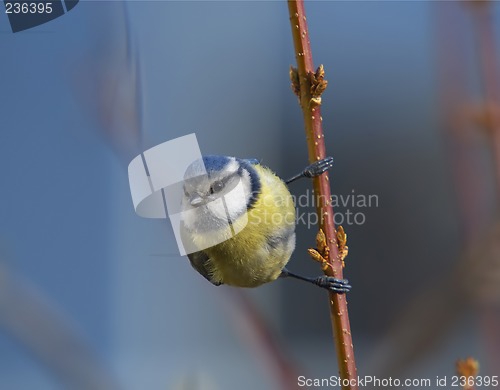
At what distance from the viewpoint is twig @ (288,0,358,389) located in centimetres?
60

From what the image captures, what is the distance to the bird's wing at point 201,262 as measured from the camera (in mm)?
902

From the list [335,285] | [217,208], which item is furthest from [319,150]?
[217,208]

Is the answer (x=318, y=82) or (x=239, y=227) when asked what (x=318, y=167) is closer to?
(x=318, y=82)

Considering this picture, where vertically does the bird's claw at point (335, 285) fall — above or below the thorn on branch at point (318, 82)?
below

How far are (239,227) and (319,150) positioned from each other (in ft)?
0.85

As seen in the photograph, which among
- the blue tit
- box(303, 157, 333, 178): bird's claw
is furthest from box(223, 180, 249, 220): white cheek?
box(303, 157, 333, 178): bird's claw

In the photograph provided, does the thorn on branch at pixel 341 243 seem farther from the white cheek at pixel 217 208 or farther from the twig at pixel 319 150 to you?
the white cheek at pixel 217 208

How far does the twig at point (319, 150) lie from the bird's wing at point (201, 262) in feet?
0.92

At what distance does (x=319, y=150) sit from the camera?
0.66 metres

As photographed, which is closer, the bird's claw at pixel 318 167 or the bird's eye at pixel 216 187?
the bird's claw at pixel 318 167

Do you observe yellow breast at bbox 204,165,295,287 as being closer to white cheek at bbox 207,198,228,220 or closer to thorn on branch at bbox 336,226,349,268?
white cheek at bbox 207,198,228,220

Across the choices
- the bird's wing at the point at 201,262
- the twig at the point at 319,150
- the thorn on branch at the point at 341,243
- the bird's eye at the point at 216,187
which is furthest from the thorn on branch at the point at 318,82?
the bird's wing at the point at 201,262

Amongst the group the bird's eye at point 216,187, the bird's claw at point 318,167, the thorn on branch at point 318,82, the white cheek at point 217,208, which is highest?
the thorn on branch at point 318,82

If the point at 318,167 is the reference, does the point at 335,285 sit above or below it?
below
